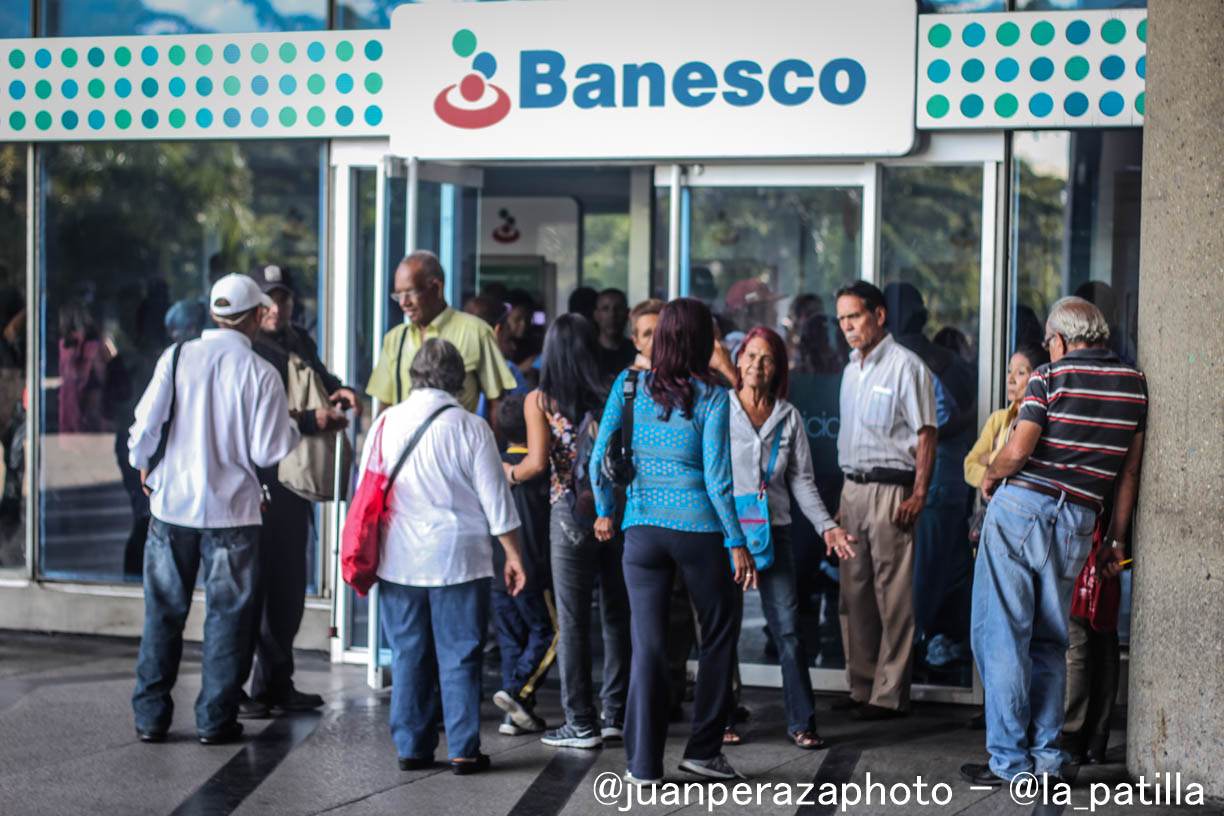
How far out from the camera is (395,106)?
7211 mm

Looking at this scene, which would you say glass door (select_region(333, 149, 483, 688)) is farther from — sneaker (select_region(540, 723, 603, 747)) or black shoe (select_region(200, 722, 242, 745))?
sneaker (select_region(540, 723, 603, 747))

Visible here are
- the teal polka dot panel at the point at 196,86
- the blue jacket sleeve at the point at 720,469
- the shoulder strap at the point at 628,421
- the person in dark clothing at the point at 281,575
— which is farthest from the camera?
the teal polka dot panel at the point at 196,86

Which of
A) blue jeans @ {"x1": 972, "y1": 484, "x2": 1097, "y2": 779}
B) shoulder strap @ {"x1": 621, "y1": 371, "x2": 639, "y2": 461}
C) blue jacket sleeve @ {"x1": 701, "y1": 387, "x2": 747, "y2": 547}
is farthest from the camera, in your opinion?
blue jeans @ {"x1": 972, "y1": 484, "x2": 1097, "y2": 779}

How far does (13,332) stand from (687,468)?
486 centimetres

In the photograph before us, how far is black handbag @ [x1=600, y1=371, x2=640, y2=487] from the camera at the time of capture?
5258 mm

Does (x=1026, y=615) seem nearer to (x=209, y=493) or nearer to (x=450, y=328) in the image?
(x=450, y=328)

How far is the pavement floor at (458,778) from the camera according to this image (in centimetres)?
518

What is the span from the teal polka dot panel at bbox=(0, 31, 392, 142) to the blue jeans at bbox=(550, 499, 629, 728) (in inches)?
104

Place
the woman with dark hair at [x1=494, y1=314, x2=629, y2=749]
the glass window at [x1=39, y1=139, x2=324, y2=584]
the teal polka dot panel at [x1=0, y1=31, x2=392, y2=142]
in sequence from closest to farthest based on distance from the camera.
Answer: the woman with dark hair at [x1=494, y1=314, x2=629, y2=749] → the teal polka dot panel at [x1=0, y1=31, x2=392, y2=142] → the glass window at [x1=39, y1=139, x2=324, y2=584]

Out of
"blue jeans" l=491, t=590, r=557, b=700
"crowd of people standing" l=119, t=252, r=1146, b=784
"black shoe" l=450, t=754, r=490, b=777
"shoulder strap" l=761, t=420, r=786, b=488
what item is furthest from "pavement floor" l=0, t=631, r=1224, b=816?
"shoulder strap" l=761, t=420, r=786, b=488

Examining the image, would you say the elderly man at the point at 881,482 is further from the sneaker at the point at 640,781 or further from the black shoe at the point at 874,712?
the sneaker at the point at 640,781

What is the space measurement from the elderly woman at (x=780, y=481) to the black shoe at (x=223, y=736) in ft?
7.22

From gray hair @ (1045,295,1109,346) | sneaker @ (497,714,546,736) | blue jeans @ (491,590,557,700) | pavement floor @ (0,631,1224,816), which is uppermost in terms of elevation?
gray hair @ (1045,295,1109,346)

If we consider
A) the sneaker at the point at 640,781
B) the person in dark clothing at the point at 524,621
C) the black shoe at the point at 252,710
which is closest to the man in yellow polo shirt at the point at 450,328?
the person in dark clothing at the point at 524,621
